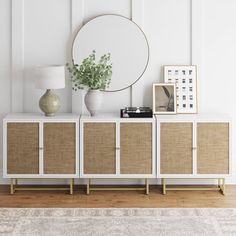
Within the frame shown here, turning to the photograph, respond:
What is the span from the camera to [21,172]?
6.46m

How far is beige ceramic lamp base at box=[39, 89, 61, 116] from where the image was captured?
649 centimetres

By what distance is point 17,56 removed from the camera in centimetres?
674

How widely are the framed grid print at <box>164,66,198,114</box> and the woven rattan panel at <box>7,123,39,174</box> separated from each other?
1.35 meters

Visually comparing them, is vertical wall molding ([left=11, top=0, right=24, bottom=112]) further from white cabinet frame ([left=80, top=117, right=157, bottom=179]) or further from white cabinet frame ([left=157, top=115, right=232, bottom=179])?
white cabinet frame ([left=157, top=115, right=232, bottom=179])

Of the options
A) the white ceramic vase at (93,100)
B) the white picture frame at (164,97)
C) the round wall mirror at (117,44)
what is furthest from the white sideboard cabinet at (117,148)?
the round wall mirror at (117,44)

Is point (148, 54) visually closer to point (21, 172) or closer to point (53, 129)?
point (53, 129)

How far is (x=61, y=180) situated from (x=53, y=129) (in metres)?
0.66

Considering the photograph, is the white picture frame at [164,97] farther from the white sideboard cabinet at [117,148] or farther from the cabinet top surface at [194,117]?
the white sideboard cabinet at [117,148]

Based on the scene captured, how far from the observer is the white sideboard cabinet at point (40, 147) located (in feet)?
→ 21.0

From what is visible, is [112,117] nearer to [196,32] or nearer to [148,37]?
[148,37]

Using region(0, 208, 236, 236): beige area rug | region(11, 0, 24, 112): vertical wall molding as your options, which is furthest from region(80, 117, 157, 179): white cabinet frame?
region(11, 0, 24, 112): vertical wall molding

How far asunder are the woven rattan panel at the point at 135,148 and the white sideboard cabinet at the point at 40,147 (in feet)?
1.39

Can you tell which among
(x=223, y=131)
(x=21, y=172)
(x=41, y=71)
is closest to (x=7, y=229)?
(x=21, y=172)

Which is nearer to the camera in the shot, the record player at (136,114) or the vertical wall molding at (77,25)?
the record player at (136,114)
